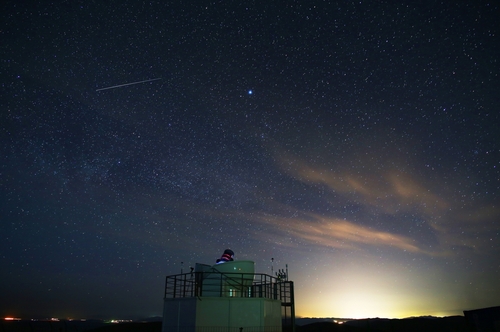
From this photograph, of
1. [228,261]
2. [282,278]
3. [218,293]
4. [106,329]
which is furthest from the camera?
[106,329]

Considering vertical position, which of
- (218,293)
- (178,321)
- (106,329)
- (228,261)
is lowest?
(106,329)

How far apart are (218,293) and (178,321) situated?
273 cm

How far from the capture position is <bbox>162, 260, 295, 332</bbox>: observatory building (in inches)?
766

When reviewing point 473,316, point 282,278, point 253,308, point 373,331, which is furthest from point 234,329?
point 373,331

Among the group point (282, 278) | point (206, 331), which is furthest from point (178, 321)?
point (282, 278)

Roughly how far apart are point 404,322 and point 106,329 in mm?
47580

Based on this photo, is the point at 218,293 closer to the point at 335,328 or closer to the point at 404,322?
the point at 335,328

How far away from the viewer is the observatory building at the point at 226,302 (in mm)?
19469

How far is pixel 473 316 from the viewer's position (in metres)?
21.5

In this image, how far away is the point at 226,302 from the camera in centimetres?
→ 1983

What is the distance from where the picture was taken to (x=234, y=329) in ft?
63.9

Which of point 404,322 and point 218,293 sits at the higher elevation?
point 218,293

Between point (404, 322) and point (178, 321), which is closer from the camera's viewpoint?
point (178, 321)

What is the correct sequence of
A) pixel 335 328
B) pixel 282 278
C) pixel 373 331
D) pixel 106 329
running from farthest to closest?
1. pixel 106 329
2. pixel 335 328
3. pixel 373 331
4. pixel 282 278
